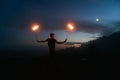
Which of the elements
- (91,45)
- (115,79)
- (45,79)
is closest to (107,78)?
(115,79)

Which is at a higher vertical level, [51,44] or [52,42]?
[52,42]

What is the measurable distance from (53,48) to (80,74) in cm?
281

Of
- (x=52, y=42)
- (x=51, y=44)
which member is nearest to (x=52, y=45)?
(x=51, y=44)

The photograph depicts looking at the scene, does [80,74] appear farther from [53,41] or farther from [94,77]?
[53,41]

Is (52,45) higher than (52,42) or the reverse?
the reverse

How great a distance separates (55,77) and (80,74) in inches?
80.5

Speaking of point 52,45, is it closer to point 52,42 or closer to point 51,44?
point 51,44

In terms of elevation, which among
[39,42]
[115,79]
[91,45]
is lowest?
[115,79]

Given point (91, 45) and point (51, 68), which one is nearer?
point (51, 68)

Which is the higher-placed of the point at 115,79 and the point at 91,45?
the point at 91,45

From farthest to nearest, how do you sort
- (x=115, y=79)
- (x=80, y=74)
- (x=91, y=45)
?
(x=91, y=45) < (x=80, y=74) < (x=115, y=79)

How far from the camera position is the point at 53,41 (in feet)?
69.2

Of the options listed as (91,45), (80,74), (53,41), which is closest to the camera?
(80,74)

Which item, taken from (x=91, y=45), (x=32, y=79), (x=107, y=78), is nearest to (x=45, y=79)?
(x=32, y=79)
